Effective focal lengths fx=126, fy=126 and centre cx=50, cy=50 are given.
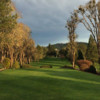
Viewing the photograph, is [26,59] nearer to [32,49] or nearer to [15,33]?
[32,49]

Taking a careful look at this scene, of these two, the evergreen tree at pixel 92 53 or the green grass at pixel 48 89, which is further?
the evergreen tree at pixel 92 53

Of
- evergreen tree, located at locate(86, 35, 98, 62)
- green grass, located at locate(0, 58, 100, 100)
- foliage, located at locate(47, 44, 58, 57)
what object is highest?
foliage, located at locate(47, 44, 58, 57)

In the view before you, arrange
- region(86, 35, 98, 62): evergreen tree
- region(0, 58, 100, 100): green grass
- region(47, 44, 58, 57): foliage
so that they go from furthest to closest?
region(47, 44, 58, 57): foliage → region(86, 35, 98, 62): evergreen tree → region(0, 58, 100, 100): green grass

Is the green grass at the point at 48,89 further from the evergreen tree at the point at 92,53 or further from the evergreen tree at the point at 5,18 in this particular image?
the evergreen tree at the point at 92,53

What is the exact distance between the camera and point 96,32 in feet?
83.0

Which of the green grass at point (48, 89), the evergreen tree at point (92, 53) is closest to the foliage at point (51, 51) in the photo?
the evergreen tree at point (92, 53)

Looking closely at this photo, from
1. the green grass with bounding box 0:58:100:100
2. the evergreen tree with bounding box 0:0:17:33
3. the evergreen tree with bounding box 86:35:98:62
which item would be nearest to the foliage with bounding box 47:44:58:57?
the evergreen tree with bounding box 86:35:98:62

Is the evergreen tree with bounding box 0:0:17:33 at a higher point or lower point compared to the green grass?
higher

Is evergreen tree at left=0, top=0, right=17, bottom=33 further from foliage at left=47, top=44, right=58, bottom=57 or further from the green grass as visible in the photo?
foliage at left=47, top=44, right=58, bottom=57

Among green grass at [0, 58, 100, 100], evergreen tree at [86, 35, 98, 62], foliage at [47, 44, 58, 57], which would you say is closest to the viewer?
green grass at [0, 58, 100, 100]

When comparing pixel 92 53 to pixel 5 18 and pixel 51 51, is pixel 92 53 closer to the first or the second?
pixel 5 18

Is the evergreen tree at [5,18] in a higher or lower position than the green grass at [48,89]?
higher

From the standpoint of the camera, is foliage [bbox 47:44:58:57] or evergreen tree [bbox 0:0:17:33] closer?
evergreen tree [bbox 0:0:17:33]

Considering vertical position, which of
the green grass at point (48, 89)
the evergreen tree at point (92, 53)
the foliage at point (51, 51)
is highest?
the foliage at point (51, 51)
